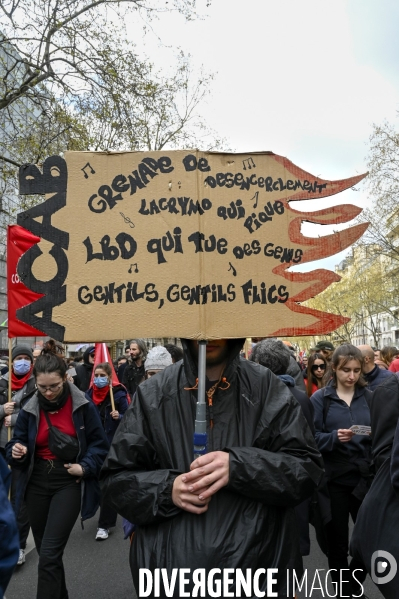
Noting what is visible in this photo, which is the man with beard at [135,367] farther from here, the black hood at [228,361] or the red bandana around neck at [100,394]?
the black hood at [228,361]

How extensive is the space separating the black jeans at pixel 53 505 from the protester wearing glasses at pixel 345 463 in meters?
1.76

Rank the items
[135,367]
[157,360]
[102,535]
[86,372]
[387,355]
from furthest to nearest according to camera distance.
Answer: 1. [387,355]
2. [135,367]
3. [86,372]
4. [157,360]
5. [102,535]

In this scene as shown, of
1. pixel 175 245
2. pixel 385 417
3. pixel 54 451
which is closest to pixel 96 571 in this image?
pixel 54 451

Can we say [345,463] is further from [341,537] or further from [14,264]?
[14,264]

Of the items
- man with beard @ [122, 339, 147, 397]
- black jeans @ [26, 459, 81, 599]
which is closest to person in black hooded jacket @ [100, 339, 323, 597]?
black jeans @ [26, 459, 81, 599]

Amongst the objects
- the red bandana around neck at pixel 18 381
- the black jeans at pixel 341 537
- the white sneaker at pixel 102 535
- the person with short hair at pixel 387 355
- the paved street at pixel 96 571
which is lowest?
the paved street at pixel 96 571

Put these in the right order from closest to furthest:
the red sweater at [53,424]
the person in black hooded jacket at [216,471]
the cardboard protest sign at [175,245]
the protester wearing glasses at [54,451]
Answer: the person in black hooded jacket at [216,471] < the cardboard protest sign at [175,245] < the protester wearing glasses at [54,451] < the red sweater at [53,424]

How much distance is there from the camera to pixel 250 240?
7.70ft

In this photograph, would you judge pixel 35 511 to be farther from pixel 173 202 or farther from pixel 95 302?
pixel 173 202

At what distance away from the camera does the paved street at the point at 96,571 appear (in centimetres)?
430

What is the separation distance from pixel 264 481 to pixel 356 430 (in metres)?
2.12

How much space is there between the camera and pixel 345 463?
3938 mm

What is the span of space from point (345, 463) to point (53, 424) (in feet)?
6.83

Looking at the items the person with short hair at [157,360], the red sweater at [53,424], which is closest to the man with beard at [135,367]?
the person with short hair at [157,360]
